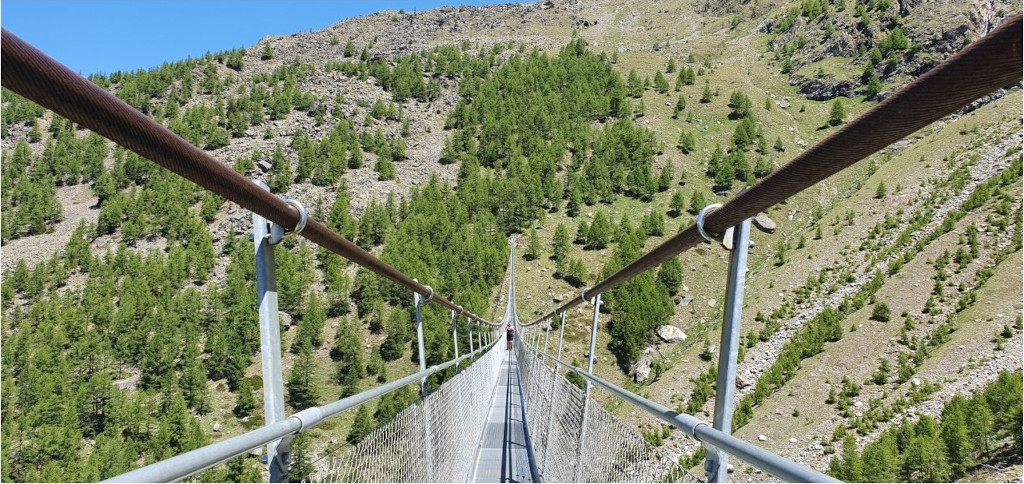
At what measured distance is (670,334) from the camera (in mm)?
27125

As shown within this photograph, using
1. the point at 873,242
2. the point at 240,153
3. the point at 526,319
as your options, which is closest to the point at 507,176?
the point at 526,319

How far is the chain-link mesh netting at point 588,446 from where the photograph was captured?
1.75 m

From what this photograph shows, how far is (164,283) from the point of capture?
40781 millimetres

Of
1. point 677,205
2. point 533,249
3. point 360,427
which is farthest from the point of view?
point 677,205

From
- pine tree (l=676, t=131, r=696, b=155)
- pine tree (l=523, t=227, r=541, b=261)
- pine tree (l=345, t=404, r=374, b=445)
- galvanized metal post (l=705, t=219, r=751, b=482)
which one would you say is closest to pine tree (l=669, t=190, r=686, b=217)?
pine tree (l=523, t=227, r=541, b=261)

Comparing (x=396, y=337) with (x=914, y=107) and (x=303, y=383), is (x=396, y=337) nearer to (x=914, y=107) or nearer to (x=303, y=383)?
(x=303, y=383)

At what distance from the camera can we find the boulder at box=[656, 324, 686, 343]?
88.3 ft

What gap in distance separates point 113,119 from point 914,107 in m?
0.99

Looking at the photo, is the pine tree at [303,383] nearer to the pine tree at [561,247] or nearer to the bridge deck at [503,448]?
the pine tree at [561,247]

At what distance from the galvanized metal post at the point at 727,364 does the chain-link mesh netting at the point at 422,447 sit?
0.96 metres

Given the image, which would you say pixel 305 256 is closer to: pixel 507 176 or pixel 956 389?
pixel 507 176

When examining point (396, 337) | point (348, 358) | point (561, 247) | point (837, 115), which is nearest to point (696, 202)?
point (561, 247)

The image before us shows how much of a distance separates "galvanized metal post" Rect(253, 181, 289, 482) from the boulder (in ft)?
89.1

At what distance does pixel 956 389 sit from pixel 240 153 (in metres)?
56.4
